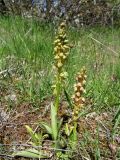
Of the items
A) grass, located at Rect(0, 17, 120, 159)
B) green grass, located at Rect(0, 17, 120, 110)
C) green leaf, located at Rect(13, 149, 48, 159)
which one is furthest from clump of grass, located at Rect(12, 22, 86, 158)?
green grass, located at Rect(0, 17, 120, 110)

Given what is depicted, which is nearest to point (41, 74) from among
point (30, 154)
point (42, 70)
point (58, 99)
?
point (42, 70)

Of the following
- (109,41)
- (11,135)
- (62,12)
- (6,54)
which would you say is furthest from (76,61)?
(62,12)

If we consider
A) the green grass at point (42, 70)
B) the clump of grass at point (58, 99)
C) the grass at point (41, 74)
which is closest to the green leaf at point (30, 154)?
the clump of grass at point (58, 99)

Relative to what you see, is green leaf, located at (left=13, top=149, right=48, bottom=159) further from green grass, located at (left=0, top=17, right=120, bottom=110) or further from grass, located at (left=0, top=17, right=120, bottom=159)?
green grass, located at (left=0, top=17, right=120, bottom=110)

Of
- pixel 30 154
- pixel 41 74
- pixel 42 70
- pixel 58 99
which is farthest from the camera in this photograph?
pixel 42 70

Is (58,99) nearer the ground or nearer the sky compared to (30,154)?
nearer the sky

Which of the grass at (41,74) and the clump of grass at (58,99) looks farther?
the grass at (41,74)

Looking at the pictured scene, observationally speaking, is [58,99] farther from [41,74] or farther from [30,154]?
[41,74]

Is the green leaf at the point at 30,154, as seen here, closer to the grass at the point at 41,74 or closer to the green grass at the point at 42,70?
the grass at the point at 41,74

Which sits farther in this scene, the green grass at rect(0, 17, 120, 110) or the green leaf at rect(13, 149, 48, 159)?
the green grass at rect(0, 17, 120, 110)

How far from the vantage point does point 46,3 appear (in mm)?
7664

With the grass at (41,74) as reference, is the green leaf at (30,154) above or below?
below

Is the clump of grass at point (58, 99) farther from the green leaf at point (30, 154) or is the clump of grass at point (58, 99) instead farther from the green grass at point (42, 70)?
the green grass at point (42, 70)

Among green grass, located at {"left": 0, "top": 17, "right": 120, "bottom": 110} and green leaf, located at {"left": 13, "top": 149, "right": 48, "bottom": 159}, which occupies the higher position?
green grass, located at {"left": 0, "top": 17, "right": 120, "bottom": 110}
